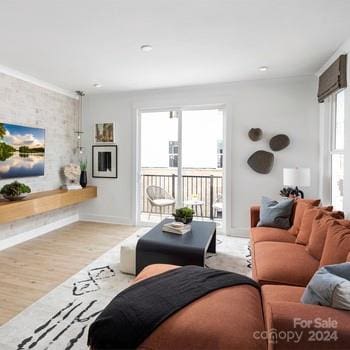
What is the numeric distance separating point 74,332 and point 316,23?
3284 mm

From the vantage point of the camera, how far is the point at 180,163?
15.6 ft

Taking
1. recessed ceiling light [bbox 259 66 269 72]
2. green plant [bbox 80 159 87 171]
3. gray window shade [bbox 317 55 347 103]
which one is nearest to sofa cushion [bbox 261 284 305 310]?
gray window shade [bbox 317 55 347 103]

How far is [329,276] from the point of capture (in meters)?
1.29

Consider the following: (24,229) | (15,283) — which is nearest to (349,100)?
(15,283)

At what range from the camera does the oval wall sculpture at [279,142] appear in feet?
13.4

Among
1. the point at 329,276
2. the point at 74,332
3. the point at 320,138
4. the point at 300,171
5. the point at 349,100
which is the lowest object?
the point at 74,332

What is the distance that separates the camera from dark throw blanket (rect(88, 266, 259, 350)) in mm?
1320

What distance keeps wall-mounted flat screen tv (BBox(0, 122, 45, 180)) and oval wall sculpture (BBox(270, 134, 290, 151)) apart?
376cm

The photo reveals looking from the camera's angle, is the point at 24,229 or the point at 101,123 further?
the point at 101,123

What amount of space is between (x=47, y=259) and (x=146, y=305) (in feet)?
7.69

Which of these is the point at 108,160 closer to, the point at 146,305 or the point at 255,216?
the point at 255,216

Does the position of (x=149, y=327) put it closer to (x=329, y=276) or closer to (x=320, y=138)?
(x=329, y=276)

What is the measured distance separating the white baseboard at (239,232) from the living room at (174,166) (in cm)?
2

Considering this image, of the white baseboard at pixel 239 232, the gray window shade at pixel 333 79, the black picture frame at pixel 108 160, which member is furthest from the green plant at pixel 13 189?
the gray window shade at pixel 333 79
